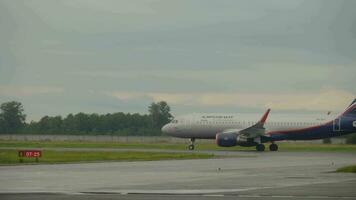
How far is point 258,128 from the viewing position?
86750 mm

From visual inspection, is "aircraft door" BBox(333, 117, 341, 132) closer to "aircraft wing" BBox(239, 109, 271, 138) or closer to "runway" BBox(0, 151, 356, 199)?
"aircraft wing" BBox(239, 109, 271, 138)

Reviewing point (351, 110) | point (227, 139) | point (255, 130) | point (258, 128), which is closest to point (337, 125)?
point (351, 110)

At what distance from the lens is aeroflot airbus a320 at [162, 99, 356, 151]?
283ft

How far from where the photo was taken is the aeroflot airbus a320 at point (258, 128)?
86375 millimetres

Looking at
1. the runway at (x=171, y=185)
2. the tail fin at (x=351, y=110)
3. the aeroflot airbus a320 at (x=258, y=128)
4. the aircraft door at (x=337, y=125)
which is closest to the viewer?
the runway at (x=171, y=185)

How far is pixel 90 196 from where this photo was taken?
25.1 metres

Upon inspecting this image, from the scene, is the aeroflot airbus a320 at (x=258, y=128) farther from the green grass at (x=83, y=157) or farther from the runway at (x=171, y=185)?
the runway at (x=171, y=185)

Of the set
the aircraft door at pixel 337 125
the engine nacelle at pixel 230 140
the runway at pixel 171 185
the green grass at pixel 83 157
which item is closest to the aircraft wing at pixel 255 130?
the engine nacelle at pixel 230 140

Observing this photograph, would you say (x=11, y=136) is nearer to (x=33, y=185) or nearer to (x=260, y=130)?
(x=260, y=130)

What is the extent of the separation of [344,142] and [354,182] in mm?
97238

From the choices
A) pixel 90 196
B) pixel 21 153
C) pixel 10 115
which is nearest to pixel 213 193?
pixel 90 196

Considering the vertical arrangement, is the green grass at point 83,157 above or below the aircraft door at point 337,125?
below

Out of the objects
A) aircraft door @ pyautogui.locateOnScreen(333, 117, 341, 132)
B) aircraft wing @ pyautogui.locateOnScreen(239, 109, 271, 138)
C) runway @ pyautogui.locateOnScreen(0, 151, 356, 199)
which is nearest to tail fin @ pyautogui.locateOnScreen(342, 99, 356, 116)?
aircraft door @ pyautogui.locateOnScreen(333, 117, 341, 132)

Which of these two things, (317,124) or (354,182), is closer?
(354,182)
